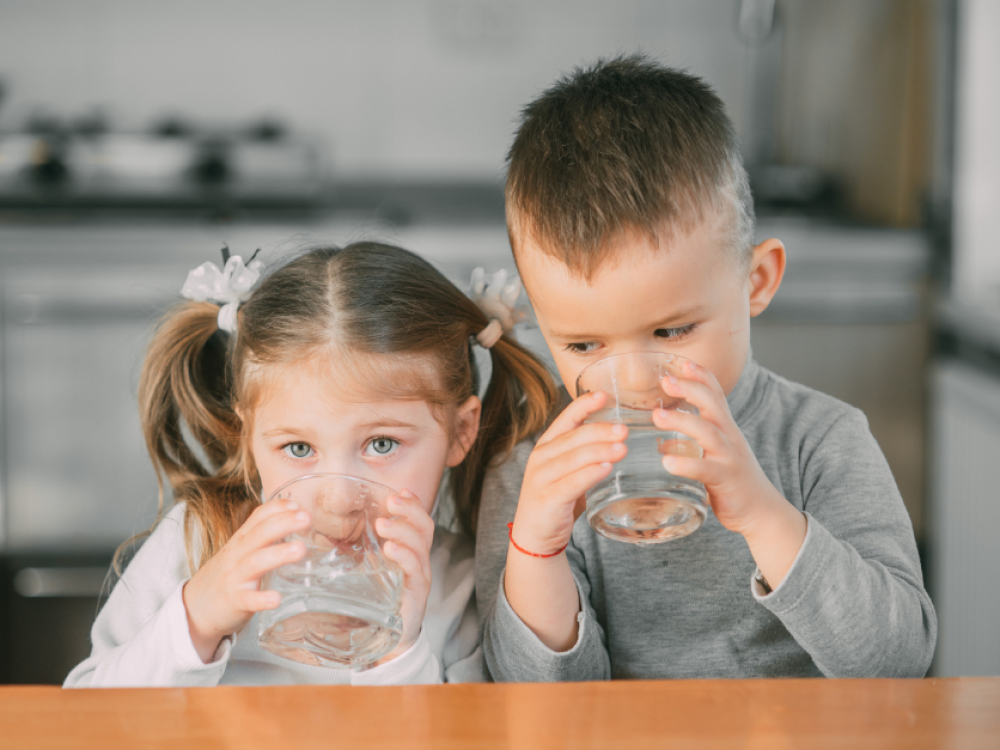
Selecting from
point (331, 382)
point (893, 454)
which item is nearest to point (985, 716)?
point (331, 382)

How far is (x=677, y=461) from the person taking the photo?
60cm

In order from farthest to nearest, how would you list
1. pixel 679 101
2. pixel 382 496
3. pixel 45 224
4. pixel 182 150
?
pixel 182 150
pixel 45 224
pixel 679 101
pixel 382 496

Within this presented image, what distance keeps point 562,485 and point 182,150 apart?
208cm

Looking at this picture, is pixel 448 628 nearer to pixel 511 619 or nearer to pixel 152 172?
pixel 511 619

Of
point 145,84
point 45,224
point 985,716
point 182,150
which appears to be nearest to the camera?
point 985,716

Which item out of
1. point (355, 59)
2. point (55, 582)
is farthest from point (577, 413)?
point (355, 59)

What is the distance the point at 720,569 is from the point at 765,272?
29cm

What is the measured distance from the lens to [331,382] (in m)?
0.87

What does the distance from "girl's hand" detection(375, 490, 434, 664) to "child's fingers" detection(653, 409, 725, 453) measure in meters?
0.19

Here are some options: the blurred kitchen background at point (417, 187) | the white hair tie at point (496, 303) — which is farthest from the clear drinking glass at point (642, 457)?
the blurred kitchen background at point (417, 187)

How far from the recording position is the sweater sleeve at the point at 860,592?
2.24ft

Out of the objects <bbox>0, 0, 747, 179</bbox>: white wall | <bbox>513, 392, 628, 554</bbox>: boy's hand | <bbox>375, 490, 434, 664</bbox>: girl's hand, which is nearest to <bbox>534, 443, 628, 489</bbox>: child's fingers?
<bbox>513, 392, 628, 554</bbox>: boy's hand

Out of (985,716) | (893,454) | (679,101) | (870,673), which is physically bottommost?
(893,454)

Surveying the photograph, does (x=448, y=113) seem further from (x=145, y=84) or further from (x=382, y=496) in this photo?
(x=382, y=496)
